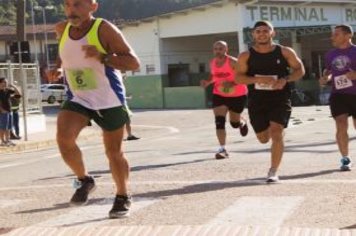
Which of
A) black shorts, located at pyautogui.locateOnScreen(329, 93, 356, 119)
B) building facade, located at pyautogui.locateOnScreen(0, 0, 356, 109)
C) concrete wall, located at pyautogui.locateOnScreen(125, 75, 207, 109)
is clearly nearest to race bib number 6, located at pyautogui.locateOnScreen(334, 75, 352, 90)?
black shorts, located at pyautogui.locateOnScreen(329, 93, 356, 119)

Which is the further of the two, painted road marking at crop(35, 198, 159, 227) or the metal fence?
the metal fence

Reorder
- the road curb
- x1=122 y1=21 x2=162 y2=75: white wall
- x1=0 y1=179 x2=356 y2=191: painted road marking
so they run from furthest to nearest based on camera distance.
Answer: x1=122 y1=21 x2=162 y2=75: white wall, x1=0 y1=179 x2=356 y2=191: painted road marking, the road curb

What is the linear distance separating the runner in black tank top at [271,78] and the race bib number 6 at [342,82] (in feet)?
3.43

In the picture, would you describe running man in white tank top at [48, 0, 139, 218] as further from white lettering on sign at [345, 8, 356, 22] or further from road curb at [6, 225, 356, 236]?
white lettering on sign at [345, 8, 356, 22]

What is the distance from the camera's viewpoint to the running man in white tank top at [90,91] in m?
6.07

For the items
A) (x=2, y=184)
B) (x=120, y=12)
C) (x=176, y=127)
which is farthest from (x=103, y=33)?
(x=120, y=12)

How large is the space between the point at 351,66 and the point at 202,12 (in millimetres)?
31369

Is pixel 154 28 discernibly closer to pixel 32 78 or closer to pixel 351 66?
pixel 32 78

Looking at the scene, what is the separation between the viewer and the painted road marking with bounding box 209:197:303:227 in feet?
19.3

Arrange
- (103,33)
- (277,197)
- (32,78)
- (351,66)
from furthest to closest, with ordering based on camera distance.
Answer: (32,78) < (351,66) < (277,197) < (103,33)

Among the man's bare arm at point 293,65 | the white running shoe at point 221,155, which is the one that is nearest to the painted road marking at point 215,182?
the man's bare arm at point 293,65

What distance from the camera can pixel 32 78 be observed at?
24.7 meters

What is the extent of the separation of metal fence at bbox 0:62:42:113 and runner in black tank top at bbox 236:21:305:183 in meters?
14.6

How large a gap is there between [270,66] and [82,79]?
2.89 meters
